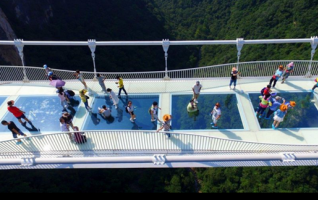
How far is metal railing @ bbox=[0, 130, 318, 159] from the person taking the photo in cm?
1159

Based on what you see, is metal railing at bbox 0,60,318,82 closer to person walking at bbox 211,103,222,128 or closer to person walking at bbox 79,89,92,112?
person walking at bbox 79,89,92,112

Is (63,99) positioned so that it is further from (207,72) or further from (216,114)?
(207,72)

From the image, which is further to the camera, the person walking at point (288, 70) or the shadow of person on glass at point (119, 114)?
the person walking at point (288, 70)

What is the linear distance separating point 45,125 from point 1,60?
90.5ft

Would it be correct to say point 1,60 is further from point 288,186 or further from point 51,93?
point 288,186

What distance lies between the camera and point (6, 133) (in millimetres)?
13320

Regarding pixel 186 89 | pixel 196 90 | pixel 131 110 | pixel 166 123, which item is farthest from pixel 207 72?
pixel 166 123

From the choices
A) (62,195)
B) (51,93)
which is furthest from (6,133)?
(62,195)

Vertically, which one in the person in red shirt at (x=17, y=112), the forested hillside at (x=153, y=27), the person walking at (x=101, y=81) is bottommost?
the person in red shirt at (x=17, y=112)

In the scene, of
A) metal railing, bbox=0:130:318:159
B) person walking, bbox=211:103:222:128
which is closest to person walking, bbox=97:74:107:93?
metal railing, bbox=0:130:318:159

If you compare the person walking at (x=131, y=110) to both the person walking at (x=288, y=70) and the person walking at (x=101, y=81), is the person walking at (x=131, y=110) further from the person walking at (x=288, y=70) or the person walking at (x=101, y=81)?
the person walking at (x=288, y=70)

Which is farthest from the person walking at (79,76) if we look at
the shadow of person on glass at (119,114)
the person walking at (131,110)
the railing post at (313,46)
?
the railing post at (313,46)

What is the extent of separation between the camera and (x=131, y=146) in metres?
11.9

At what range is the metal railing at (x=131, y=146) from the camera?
38.0ft
